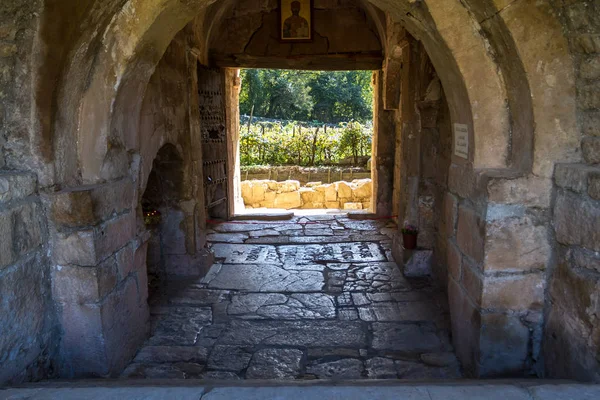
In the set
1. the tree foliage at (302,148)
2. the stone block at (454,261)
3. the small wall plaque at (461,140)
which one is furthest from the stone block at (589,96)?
the tree foliage at (302,148)

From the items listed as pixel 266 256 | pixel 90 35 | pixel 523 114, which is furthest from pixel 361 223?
pixel 90 35

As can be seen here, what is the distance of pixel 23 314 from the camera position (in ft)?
7.51

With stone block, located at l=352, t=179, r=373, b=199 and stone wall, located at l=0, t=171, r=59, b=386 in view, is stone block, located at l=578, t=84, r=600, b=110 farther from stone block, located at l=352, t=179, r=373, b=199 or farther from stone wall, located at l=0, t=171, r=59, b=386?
stone block, located at l=352, t=179, r=373, b=199

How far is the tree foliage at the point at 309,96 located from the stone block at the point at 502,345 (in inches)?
972

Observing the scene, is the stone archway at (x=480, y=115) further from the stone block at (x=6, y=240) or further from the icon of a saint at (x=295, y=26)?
the icon of a saint at (x=295, y=26)

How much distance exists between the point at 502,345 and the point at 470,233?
25.9 inches

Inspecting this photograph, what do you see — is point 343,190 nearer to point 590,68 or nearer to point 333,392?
point 590,68

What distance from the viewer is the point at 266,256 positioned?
5.63m

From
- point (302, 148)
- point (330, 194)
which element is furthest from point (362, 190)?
point (302, 148)

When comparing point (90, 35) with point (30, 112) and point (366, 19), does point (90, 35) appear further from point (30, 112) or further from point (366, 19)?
point (366, 19)

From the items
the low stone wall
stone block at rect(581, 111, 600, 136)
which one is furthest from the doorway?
stone block at rect(581, 111, 600, 136)

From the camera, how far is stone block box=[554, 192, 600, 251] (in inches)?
80.1

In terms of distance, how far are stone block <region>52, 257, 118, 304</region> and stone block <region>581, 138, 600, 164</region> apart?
8.77 feet

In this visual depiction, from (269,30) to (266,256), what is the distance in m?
3.84
